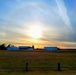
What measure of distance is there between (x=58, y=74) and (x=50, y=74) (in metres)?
1.00

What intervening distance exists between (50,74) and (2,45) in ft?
Answer: 565

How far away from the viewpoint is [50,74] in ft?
82.6

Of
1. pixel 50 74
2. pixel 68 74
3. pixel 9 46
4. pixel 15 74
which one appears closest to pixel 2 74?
pixel 15 74

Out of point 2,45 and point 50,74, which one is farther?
point 2,45

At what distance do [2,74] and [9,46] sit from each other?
171 metres

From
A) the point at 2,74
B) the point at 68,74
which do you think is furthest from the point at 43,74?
the point at 2,74

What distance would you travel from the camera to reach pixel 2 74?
24.6 m

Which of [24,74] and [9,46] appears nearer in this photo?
[24,74]

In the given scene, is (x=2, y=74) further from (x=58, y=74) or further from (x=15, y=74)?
(x=58, y=74)

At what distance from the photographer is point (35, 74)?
25078 mm

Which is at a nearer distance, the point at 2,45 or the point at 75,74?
the point at 75,74

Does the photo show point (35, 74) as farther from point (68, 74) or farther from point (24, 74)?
point (68, 74)

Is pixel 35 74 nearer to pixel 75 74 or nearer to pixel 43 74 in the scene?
pixel 43 74

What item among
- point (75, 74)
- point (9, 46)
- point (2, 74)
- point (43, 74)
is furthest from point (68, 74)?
point (9, 46)
